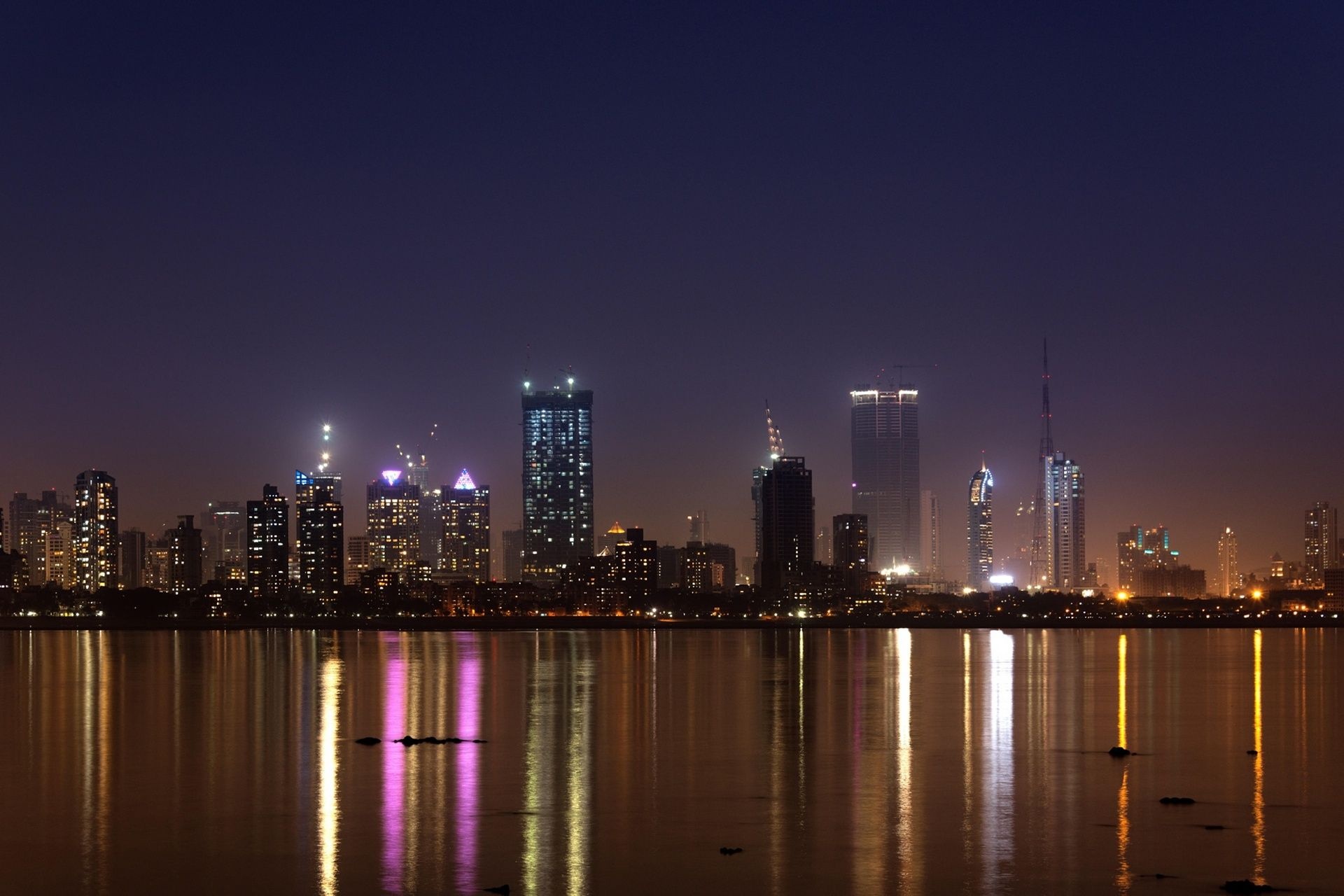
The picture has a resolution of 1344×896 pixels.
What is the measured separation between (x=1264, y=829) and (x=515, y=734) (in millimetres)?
25735

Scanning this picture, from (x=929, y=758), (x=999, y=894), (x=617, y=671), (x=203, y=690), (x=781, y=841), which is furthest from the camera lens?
(x=617, y=671)

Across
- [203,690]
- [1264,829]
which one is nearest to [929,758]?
[1264,829]

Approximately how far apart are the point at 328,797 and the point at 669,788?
27.5 feet

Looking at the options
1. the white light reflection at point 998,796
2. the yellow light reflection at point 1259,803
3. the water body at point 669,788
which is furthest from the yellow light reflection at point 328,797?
the yellow light reflection at point 1259,803

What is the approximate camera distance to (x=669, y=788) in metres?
39.4

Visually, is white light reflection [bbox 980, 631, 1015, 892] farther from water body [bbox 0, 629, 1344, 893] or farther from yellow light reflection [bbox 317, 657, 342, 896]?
yellow light reflection [bbox 317, 657, 342, 896]

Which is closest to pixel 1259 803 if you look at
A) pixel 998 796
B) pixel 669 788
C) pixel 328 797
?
pixel 998 796

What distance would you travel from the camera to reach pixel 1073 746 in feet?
161

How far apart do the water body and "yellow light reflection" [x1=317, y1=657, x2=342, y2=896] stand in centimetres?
13

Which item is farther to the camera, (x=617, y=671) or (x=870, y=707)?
(x=617, y=671)

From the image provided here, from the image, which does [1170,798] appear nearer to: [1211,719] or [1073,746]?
[1073,746]

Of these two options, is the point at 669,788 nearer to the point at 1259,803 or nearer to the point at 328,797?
the point at 328,797

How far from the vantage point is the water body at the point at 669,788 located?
28719 mm

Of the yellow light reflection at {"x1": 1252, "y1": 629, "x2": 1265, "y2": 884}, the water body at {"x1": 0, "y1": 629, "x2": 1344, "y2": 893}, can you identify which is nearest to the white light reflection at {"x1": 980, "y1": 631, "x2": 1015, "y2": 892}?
the water body at {"x1": 0, "y1": 629, "x2": 1344, "y2": 893}
